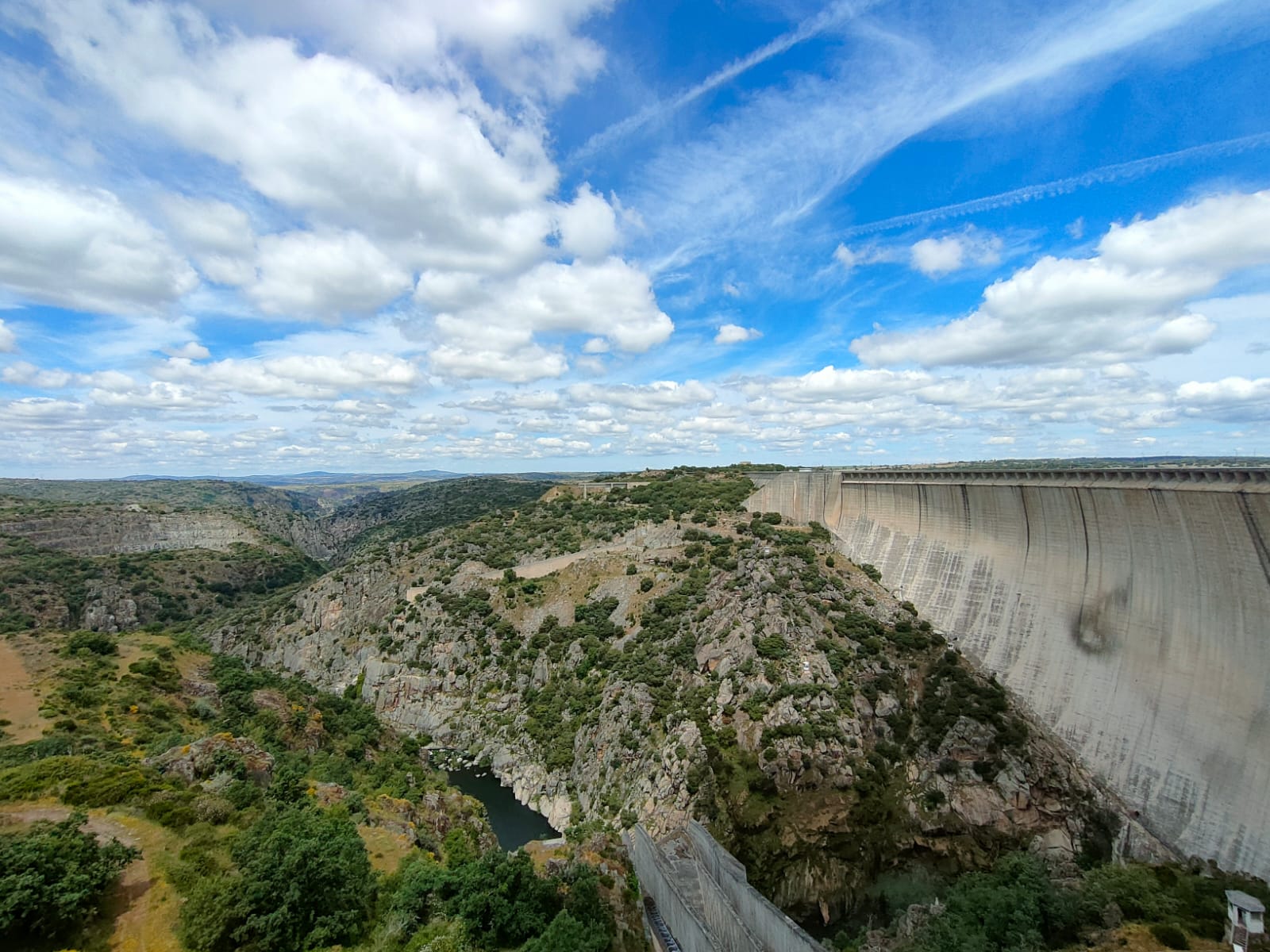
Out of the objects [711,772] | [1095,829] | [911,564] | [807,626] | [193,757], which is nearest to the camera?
[193,757]

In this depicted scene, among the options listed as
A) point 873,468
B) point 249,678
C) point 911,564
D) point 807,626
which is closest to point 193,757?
point 249,678

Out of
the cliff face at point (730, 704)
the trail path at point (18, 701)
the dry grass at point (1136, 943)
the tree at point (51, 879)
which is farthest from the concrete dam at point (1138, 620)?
the trail path at point (18, 701)

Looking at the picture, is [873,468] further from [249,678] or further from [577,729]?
[249,678]

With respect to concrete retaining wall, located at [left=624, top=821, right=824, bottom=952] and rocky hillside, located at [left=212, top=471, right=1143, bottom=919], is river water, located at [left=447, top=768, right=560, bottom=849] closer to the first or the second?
rocky hillside, located at [left=212, top=471, right=1143, bottom=919]

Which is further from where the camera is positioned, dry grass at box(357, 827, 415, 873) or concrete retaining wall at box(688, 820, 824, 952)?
dry grass at box(357, 827, 415, 873)

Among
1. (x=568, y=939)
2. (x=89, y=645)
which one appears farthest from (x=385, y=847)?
(x=89, y=645)

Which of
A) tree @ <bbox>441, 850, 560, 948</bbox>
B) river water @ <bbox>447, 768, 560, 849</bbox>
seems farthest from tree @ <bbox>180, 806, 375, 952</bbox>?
river water @ <bbox>447, 768, 560, 849</bbox>
